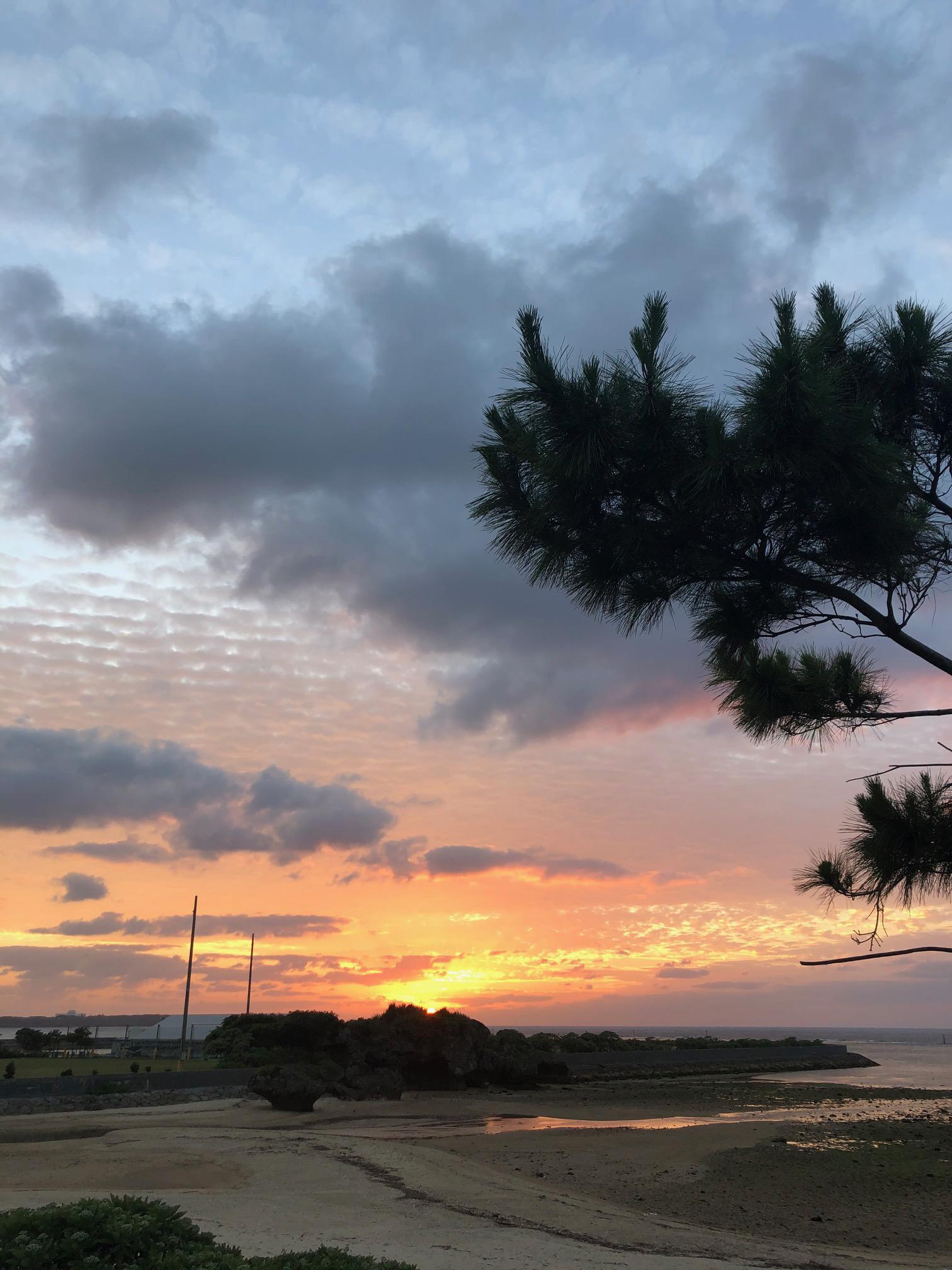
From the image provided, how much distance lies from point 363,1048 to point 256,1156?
12.7 m

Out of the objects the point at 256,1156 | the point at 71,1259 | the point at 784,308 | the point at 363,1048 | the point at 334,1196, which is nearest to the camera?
the point at 71,1259

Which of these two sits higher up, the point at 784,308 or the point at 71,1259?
the point at 784,308

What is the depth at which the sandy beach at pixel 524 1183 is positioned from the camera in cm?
885

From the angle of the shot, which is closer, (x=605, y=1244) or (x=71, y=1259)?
(x=71, y=1259)

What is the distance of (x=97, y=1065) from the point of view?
31344 mm

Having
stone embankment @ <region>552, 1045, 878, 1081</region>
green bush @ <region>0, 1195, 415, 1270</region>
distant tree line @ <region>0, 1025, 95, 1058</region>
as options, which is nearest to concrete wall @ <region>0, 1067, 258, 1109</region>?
stone embankment @ <region>552, 1045, 878, 1081</region>

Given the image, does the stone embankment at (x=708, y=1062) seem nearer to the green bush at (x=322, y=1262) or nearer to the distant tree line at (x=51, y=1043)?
the distant tree line at (x=51, y=1043)

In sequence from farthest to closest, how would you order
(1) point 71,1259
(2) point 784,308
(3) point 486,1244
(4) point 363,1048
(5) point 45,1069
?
(5) point 45,1069 < (4) point 363,1048 < (3) point 486,1244 < (2) point 784,308 < (1) point 71,1259

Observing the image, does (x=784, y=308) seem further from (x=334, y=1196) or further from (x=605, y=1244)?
(x=334, y=1196)

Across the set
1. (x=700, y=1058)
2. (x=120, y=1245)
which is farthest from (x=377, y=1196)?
(x=700, y=1058)

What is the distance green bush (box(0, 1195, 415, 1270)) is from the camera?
5285 mm

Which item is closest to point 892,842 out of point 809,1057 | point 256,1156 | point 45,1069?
point 256,1156

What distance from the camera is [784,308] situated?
7.92 metres

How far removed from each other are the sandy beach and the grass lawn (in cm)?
809
